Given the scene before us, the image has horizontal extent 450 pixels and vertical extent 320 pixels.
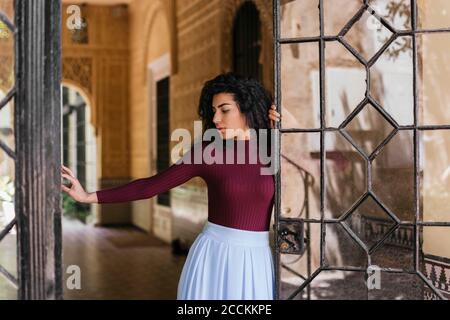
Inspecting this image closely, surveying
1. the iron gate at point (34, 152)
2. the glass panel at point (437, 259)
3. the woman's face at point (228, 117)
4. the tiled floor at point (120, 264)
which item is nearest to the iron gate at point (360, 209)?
the glass panel at point (437, 259)

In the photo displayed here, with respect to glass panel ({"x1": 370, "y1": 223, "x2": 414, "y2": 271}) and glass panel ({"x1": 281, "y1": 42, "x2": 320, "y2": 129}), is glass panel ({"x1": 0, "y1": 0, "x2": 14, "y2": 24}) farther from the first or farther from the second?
glass panel ({"x1": 281, "y1": 42, "x2": 320, "y2": 129})

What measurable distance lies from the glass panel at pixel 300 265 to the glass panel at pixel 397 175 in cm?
56

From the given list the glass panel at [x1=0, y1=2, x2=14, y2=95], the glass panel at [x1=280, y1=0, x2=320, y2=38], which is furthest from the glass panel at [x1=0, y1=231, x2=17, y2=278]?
the glass panel at [x1=280, y1=0, x2=320, y2=38]

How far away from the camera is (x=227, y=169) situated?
2322 mm

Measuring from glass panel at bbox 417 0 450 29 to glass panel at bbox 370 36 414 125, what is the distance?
37.5 inches

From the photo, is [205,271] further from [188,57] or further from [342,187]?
[188,57]

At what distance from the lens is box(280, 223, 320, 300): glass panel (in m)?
4.55

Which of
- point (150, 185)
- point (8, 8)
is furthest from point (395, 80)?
point (8, 8)

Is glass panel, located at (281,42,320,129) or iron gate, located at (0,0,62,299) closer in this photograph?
iron gate, located at (0,0,62,299)

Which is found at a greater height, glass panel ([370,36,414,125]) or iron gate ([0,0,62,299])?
glass panel ([370,36,414,125])

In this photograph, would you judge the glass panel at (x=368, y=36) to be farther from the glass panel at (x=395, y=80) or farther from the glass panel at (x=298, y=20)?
the glass panel at (x=298, y=20)

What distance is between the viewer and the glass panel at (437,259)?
327cm

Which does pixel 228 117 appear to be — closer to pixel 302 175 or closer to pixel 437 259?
pixel 437 259
